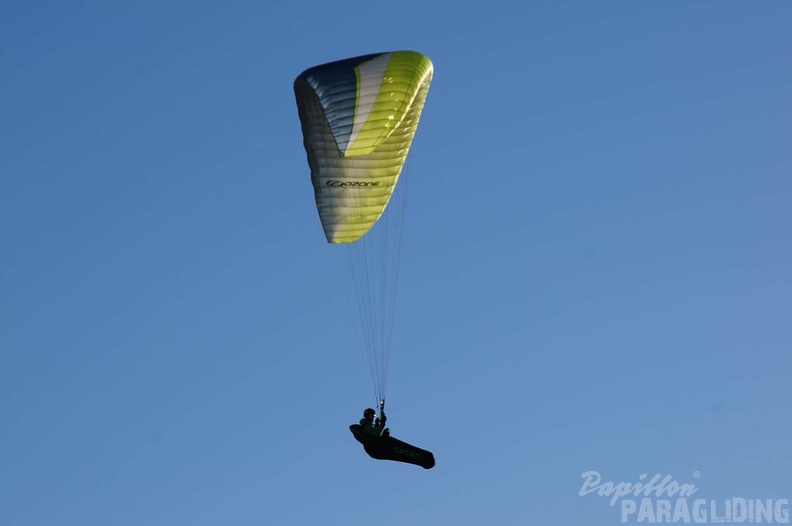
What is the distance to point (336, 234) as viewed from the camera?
58500 mm

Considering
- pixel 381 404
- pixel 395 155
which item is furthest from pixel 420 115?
pixel 381 404

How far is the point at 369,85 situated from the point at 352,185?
3.26 meters

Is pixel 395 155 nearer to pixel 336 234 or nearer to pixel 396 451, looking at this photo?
pixel 336 234

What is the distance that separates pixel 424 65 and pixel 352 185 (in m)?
3.71

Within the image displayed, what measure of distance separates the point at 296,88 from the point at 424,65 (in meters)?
3.40

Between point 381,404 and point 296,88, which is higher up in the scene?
point 296,88

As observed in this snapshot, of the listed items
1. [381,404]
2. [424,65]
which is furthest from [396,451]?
[424,65]

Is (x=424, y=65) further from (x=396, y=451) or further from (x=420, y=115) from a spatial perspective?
(x=396, y=451)

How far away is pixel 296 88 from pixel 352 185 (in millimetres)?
2976

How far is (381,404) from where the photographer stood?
55.7 metres

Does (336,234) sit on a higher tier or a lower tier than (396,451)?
higher

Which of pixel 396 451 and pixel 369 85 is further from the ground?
pixel 369 85

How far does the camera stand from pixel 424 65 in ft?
187

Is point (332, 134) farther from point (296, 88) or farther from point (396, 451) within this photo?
point (396, 451)
